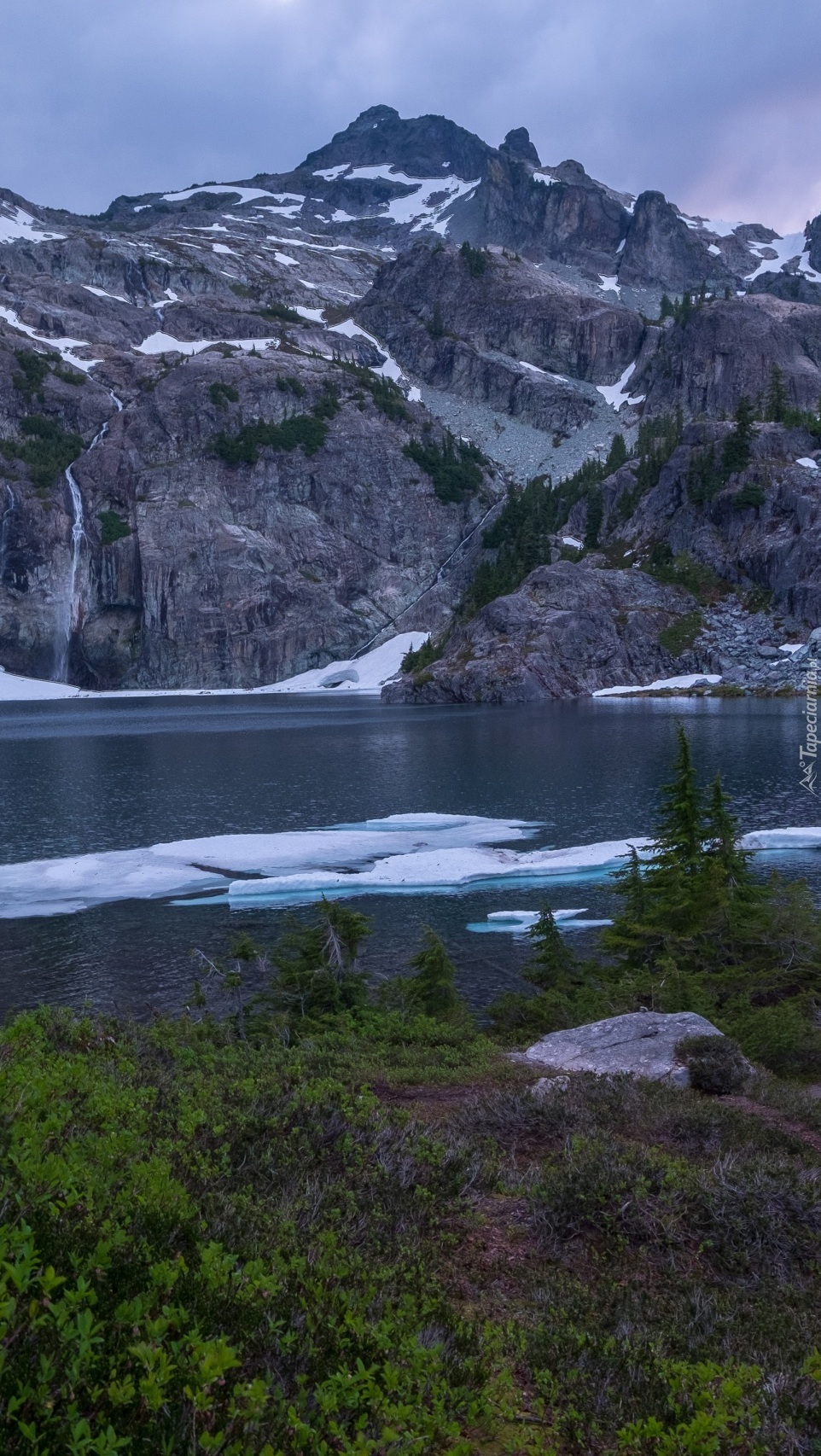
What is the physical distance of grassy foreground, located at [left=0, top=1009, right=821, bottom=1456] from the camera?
363cm

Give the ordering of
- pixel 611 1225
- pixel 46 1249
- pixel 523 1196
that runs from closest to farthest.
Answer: pixel 46 1249 → pixel 611 1225 → pixel 523 1196

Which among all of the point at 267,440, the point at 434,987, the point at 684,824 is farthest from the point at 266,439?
the point at 434,987

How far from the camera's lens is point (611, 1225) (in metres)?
7.05

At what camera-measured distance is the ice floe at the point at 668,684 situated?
4754 inches

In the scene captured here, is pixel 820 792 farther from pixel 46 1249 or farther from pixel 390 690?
pixel 390 690

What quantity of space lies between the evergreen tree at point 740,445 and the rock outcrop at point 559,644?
79.5 ft

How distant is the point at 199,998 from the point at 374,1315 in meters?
14.5

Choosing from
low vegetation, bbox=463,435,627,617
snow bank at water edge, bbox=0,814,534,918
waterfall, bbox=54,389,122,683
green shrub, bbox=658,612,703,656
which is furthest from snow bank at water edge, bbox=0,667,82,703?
snow bank at water edge, bbox=0,814,534,918

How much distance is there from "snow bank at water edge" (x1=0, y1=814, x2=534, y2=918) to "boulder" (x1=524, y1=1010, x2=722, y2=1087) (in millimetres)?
20676

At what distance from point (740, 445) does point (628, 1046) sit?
147 m

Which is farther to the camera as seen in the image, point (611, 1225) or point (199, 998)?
point (199, 998)

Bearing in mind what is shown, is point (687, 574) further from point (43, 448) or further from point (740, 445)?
point (43, 448)

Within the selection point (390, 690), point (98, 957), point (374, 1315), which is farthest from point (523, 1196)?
point (390, 690)

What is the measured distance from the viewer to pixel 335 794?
→ 5012cm
